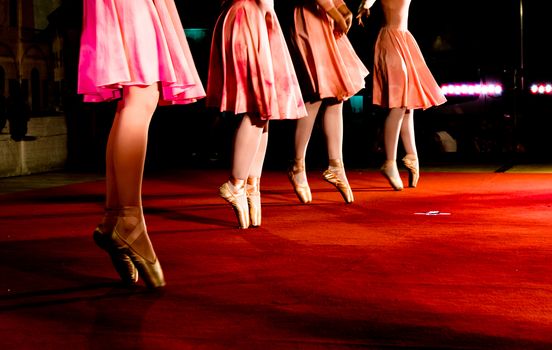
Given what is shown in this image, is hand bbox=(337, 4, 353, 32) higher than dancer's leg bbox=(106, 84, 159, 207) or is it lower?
higher

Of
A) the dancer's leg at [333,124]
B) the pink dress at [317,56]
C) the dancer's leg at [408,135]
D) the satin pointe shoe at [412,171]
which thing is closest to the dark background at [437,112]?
the dancer's leg at [408,135]

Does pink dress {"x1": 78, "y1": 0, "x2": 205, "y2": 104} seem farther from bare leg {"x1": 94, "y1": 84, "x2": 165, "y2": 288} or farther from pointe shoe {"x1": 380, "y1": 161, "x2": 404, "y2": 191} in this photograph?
pointe shoe {"x1": 380, "y1": 161, "x2": 404, "y2": 191}

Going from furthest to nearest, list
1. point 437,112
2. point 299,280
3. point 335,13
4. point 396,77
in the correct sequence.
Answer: point 437,112 < point 396,77 < point 335,13 < point 299,280

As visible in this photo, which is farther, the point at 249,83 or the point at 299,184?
the point at 299,184

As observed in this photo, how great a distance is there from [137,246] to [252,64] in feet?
6.00

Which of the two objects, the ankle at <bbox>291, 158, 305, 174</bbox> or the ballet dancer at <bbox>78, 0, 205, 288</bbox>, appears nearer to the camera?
the ballet dancer at <bbox>78, 0, 205, 288</bbox>

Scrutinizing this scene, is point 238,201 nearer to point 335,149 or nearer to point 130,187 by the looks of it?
point 335,149

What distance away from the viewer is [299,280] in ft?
10.2

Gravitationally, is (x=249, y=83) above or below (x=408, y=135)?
above

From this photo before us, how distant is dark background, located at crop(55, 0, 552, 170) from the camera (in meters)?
10.1

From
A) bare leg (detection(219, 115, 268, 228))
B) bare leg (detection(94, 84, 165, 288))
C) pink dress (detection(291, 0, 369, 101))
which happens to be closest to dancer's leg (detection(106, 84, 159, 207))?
bare leg (detection(94, 84, 165, 288))

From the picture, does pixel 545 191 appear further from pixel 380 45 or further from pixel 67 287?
pixel 67 287

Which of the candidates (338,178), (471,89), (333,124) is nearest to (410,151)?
(333,124)

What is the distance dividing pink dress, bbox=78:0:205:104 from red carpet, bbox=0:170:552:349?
66 cm
